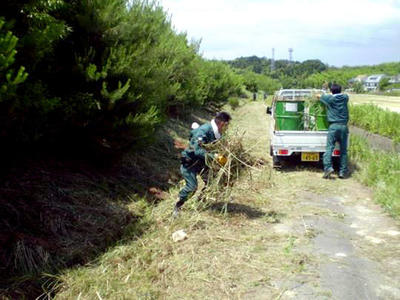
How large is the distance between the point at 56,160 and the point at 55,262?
2594mm

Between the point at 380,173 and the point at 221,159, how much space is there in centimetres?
440

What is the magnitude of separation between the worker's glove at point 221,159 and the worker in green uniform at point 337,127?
154 inches

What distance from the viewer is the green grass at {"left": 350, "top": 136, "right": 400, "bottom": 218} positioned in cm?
715

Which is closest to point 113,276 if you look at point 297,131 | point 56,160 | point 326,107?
point 56,160

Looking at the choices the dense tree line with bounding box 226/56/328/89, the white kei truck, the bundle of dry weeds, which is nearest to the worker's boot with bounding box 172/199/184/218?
the bundle of dry weeds

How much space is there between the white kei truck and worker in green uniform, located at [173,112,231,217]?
12.2 feet

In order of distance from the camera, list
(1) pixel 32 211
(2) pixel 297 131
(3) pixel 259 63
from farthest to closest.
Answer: (3) pixel 259 63 → (2) pixel 297 131 → (1) pixel 32 211

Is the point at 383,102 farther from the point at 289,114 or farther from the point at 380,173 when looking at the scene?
the point at 380,173

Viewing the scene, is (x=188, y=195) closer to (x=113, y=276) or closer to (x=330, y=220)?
(x=113, y=276)

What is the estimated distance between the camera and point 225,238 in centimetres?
569

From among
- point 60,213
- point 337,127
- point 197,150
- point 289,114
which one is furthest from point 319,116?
point 60,213

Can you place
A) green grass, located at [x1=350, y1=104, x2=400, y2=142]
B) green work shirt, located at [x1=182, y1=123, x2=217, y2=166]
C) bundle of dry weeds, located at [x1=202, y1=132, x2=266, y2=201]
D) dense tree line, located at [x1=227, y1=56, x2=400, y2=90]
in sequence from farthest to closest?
dense tree line, located at [x1=227, y1=56, x2=400, y2=90] → green grass, located at [x1=350, y1=104, x2=400, y2=142] → bundle of dry weeds, located at [x1=202, y1=132, x2=266, y2=201] → green work shirt, located at [x1=182, y1=123, x2=217, y2=166]

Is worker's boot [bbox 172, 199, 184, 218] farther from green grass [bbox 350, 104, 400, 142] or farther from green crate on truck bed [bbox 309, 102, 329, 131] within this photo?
green grass [bbox 350, 104, 400, 142]

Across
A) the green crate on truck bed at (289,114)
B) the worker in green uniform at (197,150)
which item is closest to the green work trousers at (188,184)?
the worker in green uniform at (197,150)
